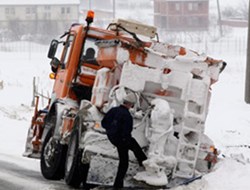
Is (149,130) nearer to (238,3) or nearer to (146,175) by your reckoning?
(146,175)

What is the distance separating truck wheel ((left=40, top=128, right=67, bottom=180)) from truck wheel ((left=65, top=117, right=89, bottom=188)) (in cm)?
56

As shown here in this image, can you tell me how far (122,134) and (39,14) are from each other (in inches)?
3532

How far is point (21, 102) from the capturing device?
25.1 metres

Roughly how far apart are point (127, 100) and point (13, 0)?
9389 centimetres

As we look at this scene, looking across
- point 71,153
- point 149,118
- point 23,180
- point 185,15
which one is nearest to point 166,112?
point 149,118

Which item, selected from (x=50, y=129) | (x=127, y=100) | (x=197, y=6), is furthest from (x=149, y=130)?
(x=197, y=6)

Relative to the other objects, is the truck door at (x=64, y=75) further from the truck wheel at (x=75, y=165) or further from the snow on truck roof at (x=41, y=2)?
the snow on truck roof at (x=41, y=2)

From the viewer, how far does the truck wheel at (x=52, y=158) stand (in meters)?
A: 10.8

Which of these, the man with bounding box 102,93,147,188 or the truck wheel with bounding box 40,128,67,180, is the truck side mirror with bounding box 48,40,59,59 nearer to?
the truck wheel with bounding box 40,128,67,180

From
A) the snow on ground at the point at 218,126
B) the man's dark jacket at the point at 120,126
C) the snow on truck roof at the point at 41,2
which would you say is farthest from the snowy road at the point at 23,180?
the snow on truck roof at the point at 41,2

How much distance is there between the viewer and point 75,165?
9.70 m

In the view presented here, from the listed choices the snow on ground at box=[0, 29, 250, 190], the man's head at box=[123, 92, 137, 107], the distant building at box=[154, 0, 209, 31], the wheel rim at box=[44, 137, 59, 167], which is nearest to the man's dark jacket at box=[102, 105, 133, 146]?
the man's head at box=[123, 92, 137, 107]

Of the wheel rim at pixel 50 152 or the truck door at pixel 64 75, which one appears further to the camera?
the truck door at pixel 64 75

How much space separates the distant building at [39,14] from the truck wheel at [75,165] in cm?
8308
